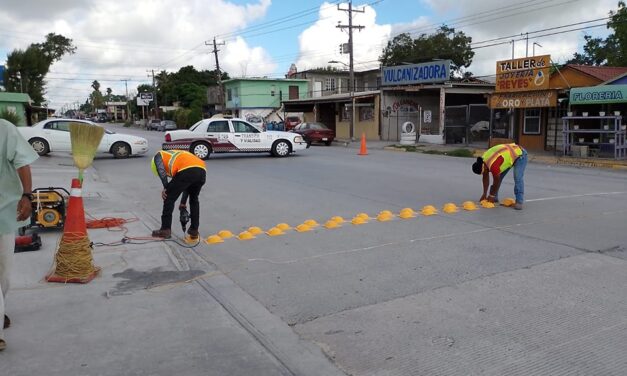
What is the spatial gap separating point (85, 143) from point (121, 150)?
16.5 metres

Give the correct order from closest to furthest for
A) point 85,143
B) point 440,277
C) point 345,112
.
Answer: point 440,277 < point 85,143 < point 345,112

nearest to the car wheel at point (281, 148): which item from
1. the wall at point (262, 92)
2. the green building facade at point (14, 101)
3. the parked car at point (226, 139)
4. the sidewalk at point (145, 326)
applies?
the parked car at point (226, 139)

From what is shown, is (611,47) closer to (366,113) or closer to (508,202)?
(366,113)

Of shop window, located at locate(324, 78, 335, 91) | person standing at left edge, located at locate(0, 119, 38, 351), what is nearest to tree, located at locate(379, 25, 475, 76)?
shop window, located at locate(324, 78, 335, 91)

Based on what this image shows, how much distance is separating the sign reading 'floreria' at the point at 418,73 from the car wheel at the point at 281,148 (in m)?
13.6

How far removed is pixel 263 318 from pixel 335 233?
3203 mm

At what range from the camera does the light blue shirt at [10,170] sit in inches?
154

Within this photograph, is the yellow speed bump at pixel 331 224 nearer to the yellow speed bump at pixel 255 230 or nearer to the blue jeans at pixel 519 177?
the yellow speed bump at pixel 255 230

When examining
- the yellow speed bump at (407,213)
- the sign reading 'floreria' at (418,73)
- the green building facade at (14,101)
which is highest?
the sign reading 'floreria' at (418,73)

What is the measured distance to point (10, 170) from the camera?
399 centimetres

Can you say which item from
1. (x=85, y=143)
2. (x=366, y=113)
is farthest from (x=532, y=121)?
(x=85, y=143)

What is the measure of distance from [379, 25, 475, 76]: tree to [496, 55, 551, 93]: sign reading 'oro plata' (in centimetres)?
3115

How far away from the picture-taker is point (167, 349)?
385 centimetres

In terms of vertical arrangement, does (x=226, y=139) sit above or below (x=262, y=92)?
below
